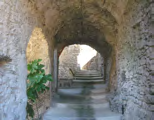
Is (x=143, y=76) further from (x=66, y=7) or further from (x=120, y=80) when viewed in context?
(x=66, y=7)

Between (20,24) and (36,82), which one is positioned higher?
(20,24)

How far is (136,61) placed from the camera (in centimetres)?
361

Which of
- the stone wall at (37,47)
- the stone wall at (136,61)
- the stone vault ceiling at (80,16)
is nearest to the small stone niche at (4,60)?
the stone vault ceiling at (80,16)

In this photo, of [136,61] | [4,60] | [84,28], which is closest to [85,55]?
[84,28]

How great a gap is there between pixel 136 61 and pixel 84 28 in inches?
124

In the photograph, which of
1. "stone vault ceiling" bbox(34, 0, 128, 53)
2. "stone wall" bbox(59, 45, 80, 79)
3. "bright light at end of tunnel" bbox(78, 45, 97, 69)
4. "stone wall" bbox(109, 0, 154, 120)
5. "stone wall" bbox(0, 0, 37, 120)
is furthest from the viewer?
"bright light at end of tunnel" bbox(78, 45, 97, 69)

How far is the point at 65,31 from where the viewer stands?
21.0 ft

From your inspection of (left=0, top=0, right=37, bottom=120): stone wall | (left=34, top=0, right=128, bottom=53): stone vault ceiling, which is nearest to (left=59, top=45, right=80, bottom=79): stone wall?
(left=34, top=0, right=128, bottom=53): stone vault ceiling

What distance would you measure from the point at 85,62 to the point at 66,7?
48.3 feet

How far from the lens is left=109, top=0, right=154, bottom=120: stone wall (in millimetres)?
3070

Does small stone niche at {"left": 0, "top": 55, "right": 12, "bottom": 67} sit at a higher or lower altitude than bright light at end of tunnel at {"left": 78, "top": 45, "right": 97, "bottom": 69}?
lower

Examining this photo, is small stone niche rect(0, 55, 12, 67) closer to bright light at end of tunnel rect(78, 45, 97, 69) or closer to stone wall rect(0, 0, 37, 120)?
stone wall rect(0, 0, 37, 120)

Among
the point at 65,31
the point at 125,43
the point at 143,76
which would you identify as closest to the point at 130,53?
the point at 125,43

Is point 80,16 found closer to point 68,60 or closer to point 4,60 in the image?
point 4,60
